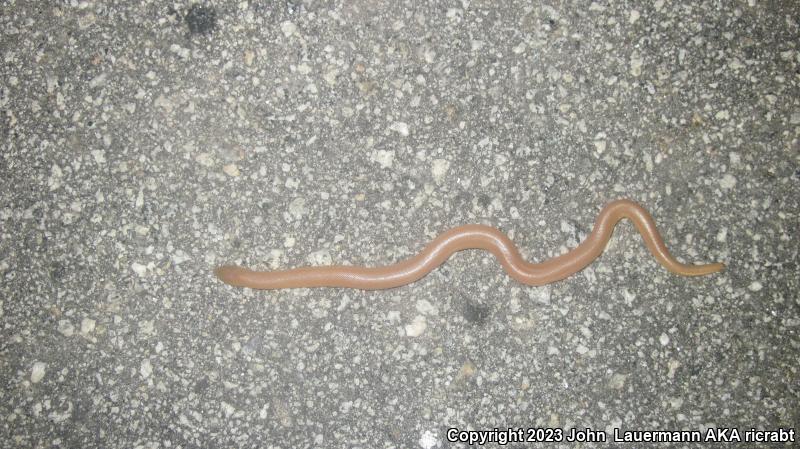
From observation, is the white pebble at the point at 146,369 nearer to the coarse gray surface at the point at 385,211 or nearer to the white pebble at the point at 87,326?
the coarse gray surface at the point at 385,211

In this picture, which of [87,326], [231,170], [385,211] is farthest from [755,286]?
[87,326]

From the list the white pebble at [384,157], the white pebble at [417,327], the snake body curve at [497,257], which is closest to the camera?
the snake body curve at [497,257]

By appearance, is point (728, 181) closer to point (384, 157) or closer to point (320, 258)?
point (384, 157)

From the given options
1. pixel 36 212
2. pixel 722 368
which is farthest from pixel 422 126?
pixel 36 212

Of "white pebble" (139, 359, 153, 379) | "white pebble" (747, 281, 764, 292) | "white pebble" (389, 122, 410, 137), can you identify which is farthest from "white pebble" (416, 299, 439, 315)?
"white pebble" (747, 281, 764, 292)

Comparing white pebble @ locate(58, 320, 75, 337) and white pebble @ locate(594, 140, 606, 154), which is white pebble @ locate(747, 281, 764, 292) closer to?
white pebble @ locate(594, 140, 606, 154)

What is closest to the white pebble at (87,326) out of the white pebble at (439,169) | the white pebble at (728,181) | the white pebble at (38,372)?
the white pebble at (38,372)

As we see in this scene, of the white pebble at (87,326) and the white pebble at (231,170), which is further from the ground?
the white pebble at (231,170)
